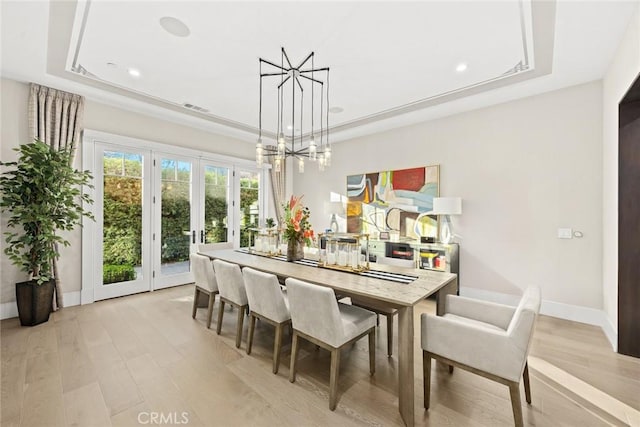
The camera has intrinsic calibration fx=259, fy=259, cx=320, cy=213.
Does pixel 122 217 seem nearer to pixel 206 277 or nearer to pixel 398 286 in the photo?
pixel 206 277

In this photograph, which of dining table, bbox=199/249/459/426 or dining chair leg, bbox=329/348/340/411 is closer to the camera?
dining table, bbox=199/249/459/426

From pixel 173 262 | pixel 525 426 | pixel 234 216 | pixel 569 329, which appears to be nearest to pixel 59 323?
pixel 173 262

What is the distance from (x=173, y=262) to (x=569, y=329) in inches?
226

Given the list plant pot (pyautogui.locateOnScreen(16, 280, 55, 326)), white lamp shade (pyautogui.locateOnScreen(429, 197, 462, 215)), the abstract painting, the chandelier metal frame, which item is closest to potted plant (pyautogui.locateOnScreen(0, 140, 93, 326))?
plant pot (pyautogui.locateOnScreen(16, 280, 55, 326))

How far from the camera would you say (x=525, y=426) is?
1639 millimetres

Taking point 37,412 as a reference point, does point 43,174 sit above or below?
above

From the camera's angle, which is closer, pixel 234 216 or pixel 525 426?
pixel 525 426

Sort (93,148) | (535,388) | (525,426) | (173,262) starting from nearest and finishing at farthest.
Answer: (525,426), (535,388), (93,148), (173,262)

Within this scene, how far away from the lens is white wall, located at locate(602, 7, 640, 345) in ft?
7.14

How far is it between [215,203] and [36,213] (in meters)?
2.49

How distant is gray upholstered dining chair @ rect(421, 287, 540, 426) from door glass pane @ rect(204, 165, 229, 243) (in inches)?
172

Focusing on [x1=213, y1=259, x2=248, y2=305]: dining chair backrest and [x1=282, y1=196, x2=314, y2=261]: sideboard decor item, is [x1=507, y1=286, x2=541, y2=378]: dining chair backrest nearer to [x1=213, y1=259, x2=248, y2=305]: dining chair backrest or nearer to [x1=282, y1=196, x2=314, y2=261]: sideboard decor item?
[x1=282, y1=196, x2=314, y2=261]: sideboard decor item

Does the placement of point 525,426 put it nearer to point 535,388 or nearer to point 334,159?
point 535,388

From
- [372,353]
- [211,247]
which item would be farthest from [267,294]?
[211,247]
